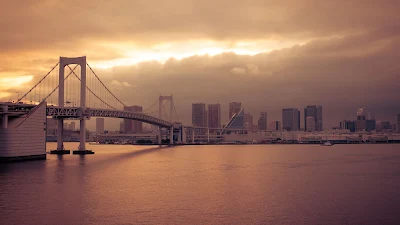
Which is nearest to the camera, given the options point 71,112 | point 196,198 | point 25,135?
point 196,198

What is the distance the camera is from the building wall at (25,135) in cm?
2603

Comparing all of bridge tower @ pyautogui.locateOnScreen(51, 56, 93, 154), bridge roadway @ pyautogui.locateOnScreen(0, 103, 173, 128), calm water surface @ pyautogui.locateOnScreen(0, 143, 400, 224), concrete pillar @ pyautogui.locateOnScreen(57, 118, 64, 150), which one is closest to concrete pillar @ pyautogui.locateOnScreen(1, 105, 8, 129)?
bridge roadway @ pyautogui.locateOnScreen(0, 103, 173, 128)

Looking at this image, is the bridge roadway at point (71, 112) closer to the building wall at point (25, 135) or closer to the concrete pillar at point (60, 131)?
the building wall at point (25, 135)

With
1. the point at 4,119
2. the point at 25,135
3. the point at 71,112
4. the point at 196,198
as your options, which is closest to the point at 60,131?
the point at 71,112

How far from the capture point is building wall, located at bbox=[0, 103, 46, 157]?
1025 inches

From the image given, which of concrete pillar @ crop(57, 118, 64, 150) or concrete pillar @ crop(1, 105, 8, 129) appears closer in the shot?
concrete pillar @ crop(1, 105, 8, 129)

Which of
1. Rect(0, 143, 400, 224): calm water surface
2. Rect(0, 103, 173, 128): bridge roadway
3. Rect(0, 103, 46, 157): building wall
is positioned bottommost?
Rect(0, 143, 400, 224): calm water surface

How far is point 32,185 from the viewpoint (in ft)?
55.9

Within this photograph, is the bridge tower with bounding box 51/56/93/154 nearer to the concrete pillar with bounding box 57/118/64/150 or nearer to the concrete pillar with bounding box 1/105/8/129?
the concrete pillar with bounding box 57/118/64/150

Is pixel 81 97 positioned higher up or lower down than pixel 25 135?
higher up

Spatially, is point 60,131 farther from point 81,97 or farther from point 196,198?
point 196,198

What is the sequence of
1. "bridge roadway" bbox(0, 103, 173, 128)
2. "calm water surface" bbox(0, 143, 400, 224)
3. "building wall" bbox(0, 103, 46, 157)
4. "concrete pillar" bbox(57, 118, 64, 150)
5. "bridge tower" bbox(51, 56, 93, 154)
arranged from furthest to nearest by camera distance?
"concrete pillar" bbox(57, 118, 64, 150) < "bridge tower" bbox(51, 56, 93, 154) < "bridge roadway" bbox(0, 103, 173, 128) < "building wall" bbox(0, 103, 46, 157) < "calm water surface" bbox(0, 143, 400, 224)

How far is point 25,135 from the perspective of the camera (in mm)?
27219

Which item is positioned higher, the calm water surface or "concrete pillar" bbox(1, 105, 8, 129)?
"concrete pillar" bbox(1, 105, 8, 129)
